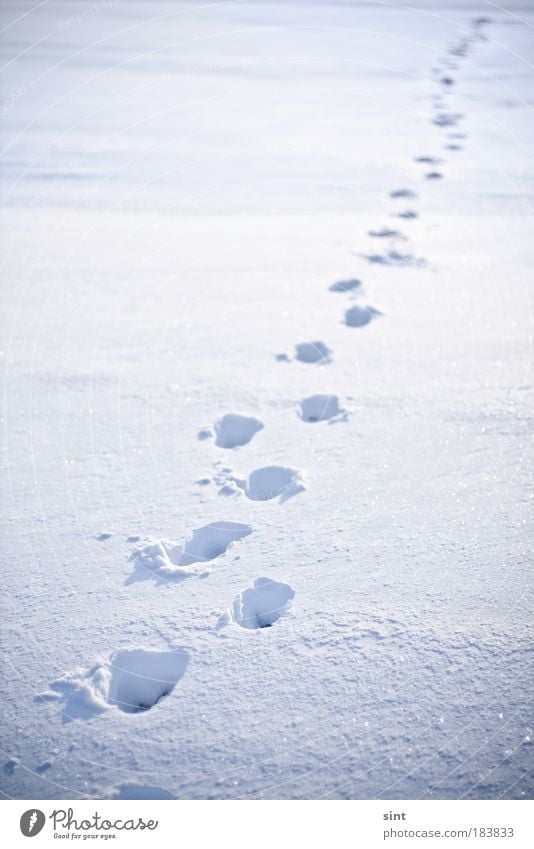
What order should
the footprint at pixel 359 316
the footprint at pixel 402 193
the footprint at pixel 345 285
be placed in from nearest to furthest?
the footprint at pixel 359 316 → the footprint at pixel 345 285 → the footprint at pixel 402 193

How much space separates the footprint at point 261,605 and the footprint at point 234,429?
660mm

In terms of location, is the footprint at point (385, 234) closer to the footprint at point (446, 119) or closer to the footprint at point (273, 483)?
the footprint at point (273, 483)

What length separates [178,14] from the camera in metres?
7.90

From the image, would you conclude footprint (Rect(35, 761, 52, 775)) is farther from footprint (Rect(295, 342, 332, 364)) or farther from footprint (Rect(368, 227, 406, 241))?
footprint (Rect(368, 227, 406, 241))

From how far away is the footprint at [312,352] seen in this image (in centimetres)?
275

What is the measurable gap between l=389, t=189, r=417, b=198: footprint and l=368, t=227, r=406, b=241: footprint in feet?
1.86

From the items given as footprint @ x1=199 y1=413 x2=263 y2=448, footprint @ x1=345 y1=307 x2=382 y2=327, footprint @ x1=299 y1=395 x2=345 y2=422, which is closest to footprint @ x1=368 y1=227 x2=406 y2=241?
footprint @ x1=345 y1=307 x2=382 y2=327

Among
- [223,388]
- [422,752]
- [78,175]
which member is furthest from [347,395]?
[78,175]

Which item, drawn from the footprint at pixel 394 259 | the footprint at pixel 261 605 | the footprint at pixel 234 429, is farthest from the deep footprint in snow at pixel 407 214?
the footprint at pixel 261 605

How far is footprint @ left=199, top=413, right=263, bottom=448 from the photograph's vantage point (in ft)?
7.70

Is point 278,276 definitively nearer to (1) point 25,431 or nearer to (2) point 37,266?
(2) point 37,266

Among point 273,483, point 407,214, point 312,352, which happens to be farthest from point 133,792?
point 407,214

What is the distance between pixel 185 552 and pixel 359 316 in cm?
156

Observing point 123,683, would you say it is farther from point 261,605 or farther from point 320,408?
point 320,408
